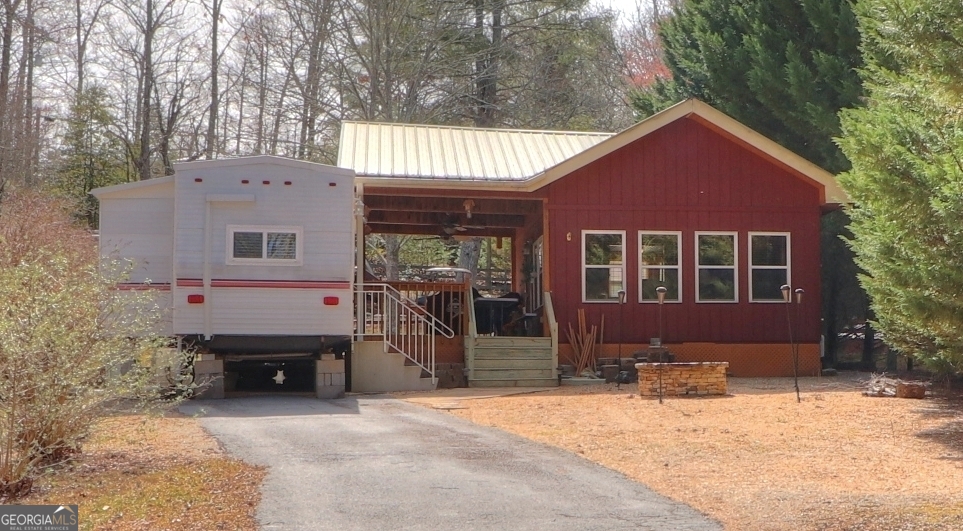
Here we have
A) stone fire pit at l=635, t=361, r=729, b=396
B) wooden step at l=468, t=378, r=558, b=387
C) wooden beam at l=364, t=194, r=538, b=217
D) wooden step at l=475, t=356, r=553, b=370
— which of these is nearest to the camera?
stone fire pit at l=635, t=361, r=729, b=396

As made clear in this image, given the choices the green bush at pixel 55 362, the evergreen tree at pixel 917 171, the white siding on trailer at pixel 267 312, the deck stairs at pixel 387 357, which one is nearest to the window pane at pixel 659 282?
the deck stairs at pixel 387 357

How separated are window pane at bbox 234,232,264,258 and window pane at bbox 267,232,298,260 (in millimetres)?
139

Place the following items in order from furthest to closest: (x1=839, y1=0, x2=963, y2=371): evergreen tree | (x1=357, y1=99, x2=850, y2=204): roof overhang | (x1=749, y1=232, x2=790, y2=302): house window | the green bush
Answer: (x1=749, y1=232, x2=790, y2=302): house window < (x1=357, y1=99, x2=850, y2=204): roof overhang < (x1=839, y1=0, x2=963, y2=371): evergreen tree < the green bush

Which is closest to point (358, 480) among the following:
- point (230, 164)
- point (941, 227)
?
point (941, 227)

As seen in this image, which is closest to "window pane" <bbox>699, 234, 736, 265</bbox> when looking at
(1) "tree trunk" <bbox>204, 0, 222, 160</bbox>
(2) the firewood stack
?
(2) the firewood stack

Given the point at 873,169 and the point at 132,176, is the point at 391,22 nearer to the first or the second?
the point at 132,176

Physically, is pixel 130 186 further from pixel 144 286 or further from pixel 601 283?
pixel 601 283

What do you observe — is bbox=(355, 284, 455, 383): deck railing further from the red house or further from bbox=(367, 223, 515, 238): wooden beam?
bbox=(367, 223, 515, 238): wooden beam

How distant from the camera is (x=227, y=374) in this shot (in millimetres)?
16297

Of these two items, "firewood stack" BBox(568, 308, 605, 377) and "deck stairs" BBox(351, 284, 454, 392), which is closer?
"deck stairs" BBox(351, 284, 454, 392)

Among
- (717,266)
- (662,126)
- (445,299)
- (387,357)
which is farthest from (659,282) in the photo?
(387,357)

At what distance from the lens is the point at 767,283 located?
18.2 meters

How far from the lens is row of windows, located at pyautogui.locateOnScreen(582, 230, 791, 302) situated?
17875mm

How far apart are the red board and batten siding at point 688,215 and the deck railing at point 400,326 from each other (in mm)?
2442
